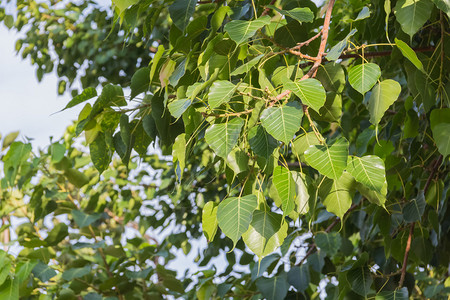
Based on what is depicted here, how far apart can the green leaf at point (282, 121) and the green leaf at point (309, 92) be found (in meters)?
0.02

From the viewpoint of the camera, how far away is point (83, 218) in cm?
222

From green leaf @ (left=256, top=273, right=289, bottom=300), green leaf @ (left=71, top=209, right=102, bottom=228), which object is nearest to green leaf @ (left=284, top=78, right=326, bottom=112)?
green leaf @ (left=256, top=273, right=289, bottom=300)

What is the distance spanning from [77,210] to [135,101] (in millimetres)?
1143

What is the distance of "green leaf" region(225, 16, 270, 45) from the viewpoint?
0.89 m

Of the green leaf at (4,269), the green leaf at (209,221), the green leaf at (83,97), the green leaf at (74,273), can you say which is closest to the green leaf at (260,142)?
the green leaf at (209,221)

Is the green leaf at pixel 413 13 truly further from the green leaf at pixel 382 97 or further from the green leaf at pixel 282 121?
the green leaf at pixel 282 121

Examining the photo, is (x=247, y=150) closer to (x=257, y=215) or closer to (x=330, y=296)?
(x=257, y=215)

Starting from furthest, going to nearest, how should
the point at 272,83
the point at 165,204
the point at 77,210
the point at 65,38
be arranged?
the point at 65,38, the point at 165,204, the point at 77,210, the point at 272,83

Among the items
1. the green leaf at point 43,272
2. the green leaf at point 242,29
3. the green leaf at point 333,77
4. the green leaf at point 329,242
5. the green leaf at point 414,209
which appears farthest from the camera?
the green leaf at point 43,272

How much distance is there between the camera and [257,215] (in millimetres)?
897

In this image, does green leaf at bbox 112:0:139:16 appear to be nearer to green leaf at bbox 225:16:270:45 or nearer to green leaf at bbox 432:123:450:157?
green leaf at bbox 225:16:270:45

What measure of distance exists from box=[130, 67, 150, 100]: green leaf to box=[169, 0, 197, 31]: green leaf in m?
0.13

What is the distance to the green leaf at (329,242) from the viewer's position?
1.56 metres

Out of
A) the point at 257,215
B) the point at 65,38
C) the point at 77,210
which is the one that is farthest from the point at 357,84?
the point at 65,38
